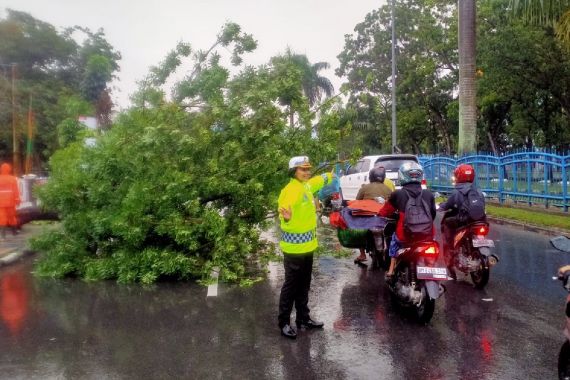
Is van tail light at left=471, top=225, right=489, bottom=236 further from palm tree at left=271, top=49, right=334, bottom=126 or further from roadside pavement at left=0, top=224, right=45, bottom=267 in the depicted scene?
palm tree at left=271, top=49, right=334, bottom=126

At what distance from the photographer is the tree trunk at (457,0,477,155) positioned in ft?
64.8

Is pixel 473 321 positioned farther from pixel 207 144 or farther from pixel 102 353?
pixel 207 144

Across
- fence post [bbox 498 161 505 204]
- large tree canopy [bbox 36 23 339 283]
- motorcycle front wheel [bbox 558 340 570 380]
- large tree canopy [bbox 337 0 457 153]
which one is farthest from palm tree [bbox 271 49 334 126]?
motorcycle front wheel [bbox 558 340 570 380]

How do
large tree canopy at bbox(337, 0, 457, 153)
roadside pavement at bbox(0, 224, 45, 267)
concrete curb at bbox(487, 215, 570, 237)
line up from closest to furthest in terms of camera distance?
roadside pavement at bbox(0, 224, 45, 267) < concrete curb at bbox(487, 215, 570, 237) < large tree canopy at bbox(337, 0, 457, 153)

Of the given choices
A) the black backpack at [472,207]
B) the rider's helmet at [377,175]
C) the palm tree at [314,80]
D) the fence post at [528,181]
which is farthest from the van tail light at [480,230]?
the palm tree at [314,80]

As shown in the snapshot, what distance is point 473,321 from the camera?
6.44 metres

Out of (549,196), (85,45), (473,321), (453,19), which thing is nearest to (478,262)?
(473,321)

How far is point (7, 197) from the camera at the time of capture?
44.6 feet

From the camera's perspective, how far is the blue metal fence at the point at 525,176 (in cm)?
1631

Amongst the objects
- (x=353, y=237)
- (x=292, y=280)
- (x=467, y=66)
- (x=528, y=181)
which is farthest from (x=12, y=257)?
(x=467, y=66)

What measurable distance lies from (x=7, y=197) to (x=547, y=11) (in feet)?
45.1

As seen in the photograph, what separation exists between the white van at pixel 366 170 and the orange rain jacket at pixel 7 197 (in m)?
8.64

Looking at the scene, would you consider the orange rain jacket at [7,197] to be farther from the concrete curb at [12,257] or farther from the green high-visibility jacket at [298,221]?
the green high-visibility jacket at [298,221]

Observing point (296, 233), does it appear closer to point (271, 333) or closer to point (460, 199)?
point (271, 333)
